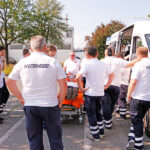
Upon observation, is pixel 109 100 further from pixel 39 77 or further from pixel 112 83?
pixel 39 77

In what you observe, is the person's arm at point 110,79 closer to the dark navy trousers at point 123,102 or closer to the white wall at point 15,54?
the dark navy trousers at point 123,102

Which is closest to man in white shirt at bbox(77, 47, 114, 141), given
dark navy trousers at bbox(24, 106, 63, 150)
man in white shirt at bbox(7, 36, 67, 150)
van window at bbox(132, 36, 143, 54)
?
man in white shirt at bbox(7, 36, 67, 150)

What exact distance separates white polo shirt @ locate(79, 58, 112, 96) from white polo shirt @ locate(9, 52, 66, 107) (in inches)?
56.1

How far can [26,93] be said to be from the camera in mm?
2930

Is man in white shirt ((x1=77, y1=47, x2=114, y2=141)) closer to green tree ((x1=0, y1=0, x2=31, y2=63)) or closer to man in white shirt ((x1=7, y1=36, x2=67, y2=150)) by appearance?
man in white shirt ((x1=7, y1=36, x2=67, y2=150))

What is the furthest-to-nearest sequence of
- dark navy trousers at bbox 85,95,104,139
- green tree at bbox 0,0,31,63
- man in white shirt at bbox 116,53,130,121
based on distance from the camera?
green tree at bbox 0,0,31,63
man in white shirt at bbox 116,53,130,121
dark navy trousers at bbox 85,95,104,139

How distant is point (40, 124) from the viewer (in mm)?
3033

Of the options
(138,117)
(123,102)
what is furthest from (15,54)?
(138,117)

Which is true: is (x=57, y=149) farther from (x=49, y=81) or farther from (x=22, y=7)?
(x=22, y=7)

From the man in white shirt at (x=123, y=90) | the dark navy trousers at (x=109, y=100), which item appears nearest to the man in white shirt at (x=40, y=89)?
the dark navy trousers at (x=109, y=100)

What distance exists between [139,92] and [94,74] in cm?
95

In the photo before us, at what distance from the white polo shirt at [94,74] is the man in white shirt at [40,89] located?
4.44ft

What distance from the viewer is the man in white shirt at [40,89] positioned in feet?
9.17

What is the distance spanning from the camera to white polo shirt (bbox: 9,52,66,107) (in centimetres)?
278
